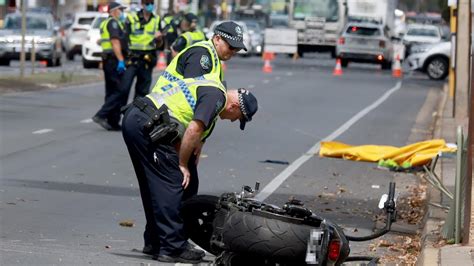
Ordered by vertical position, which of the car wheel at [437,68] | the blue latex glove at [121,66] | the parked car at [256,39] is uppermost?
the blue latex glove at [121,66]

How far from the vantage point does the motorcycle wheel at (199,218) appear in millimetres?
8742

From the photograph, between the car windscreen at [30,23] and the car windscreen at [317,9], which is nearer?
the car windscreen at [30,23]

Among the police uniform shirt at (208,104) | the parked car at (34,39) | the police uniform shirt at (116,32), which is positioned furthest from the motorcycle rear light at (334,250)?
the parked car at (34,39)

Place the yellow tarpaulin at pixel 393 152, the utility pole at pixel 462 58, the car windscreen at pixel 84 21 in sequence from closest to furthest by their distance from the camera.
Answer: the yellow tarpaulin at pixel 393 152 → the utility pole at pixel 462 58 → the car windscreen at pixel 84 21

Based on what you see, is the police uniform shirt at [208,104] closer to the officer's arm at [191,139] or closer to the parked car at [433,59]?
the officer's arm at [191,139]

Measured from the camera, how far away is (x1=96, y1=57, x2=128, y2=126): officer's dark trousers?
1916 cm

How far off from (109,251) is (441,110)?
19.3 meters

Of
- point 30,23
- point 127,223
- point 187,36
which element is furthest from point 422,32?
point 127,223

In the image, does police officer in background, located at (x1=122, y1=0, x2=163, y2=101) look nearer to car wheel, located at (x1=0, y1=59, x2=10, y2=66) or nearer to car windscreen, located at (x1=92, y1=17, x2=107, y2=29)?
car wheel, located at (x1=0, y1=59, x2=10, y2=66)

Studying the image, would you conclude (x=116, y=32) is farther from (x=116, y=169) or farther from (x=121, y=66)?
(x=116, y=169)

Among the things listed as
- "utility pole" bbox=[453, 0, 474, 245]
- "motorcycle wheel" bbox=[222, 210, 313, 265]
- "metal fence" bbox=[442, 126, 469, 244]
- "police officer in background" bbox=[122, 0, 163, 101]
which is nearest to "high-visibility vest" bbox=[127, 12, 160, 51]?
"police officer in background" bbox=[122, 0, 163, 101]

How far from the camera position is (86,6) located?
76.4 metres

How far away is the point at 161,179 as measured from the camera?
28.7 feet

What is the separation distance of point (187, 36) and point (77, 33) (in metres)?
28.2
